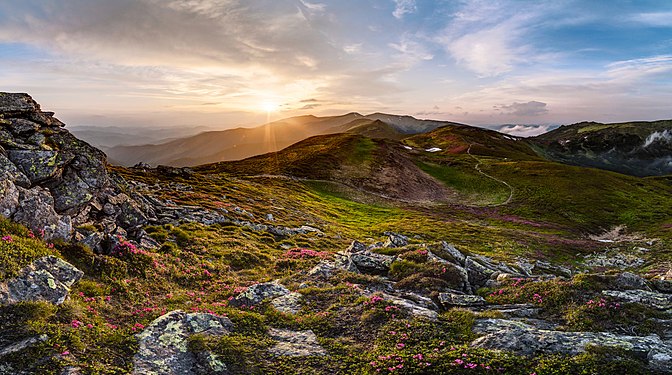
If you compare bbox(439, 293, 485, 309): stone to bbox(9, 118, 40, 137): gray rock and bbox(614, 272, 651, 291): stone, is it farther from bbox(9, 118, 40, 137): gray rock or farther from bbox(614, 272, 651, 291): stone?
bbox(9, 118, 40, 137): gray rock

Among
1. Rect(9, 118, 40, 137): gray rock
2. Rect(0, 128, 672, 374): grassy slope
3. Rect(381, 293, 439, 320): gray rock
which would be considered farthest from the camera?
Rect(9, 118, 40, 137): gray rock

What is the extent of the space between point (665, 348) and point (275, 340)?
1451cm

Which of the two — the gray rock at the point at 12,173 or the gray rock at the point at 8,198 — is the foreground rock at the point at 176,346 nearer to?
the gray rock at the point at 8,198

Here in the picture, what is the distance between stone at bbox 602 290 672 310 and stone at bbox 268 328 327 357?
1411 cm

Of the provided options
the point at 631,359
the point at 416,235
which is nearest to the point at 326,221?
the point at 416,235

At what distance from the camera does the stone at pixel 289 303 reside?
1780 cm

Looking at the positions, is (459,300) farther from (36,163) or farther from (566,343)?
(36,163)

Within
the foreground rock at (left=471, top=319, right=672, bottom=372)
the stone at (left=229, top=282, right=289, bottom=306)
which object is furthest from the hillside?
the stone at (left=229, top=282, right=289, bottom=306)

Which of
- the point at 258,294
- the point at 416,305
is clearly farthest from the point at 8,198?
the point at 416,305

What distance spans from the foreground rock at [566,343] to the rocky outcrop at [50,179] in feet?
72.8

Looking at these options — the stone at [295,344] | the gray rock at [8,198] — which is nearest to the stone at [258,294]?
the stone at [295,344]

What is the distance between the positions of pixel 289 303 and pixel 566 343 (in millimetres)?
12581

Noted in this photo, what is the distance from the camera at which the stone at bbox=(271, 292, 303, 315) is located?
58.4ft

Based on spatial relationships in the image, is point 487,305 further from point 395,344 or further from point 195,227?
point 195,227
